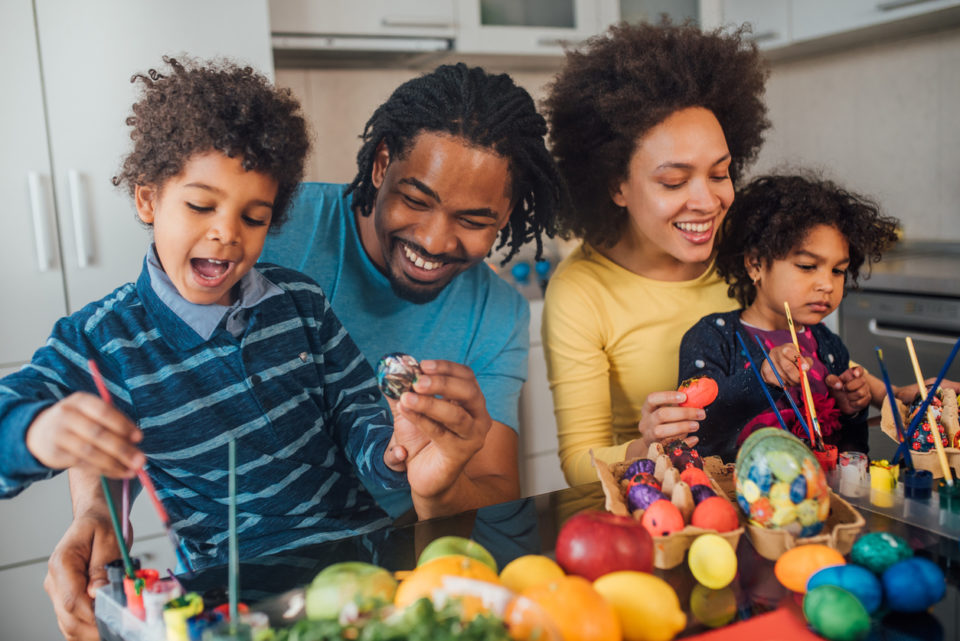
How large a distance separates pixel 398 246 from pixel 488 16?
57.9 inches

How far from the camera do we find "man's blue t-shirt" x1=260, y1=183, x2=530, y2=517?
1.18 metres

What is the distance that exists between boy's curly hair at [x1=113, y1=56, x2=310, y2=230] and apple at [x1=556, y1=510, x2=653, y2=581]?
1.78 feet

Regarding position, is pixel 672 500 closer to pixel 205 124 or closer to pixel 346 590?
pixel 346 590

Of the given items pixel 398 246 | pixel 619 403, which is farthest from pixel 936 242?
pixel 398 246

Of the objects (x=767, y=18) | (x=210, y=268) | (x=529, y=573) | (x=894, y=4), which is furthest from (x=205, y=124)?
(x=767, y=18)

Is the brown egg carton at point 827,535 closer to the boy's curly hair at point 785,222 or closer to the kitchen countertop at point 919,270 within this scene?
the boy's curly hair at point 785,222

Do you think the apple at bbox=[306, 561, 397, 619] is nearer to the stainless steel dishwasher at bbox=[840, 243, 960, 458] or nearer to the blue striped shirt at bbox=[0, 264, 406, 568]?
the blue striped shirt at bbox=[0, 264, 406, 568]

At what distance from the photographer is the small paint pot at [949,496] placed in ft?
3.05

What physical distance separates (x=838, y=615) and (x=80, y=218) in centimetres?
156

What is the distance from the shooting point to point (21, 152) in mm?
1624

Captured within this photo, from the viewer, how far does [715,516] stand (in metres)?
0.82

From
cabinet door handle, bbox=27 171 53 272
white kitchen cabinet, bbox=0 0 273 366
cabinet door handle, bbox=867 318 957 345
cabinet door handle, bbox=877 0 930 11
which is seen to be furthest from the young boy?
cabinet door handle, bbox=877 0 930 11

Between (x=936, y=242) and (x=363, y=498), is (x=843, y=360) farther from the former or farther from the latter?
(x=936, y=242)

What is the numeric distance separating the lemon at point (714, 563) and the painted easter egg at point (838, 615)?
0.30 feet
